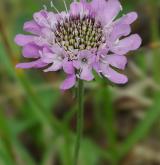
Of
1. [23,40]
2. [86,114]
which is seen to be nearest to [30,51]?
[23,40]

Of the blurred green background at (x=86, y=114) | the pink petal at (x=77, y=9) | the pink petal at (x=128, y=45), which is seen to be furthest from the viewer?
the blurred green background at (x=86, y=114)

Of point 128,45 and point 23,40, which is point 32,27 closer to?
point 23,40

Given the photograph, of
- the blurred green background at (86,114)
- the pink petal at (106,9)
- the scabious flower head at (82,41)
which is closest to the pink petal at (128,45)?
the scabious flower head at (82,41)

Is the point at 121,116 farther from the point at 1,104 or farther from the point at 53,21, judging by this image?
the point at 53,21

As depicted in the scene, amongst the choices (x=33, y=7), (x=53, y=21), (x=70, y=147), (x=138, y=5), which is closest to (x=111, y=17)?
(x=53, y=21)

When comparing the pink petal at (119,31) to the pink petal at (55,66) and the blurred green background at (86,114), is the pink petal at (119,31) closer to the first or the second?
the pink petal at (55,66)

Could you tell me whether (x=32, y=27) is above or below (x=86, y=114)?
above
